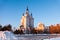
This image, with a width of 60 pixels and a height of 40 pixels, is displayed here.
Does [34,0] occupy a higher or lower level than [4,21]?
higher

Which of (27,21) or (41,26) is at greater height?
(27,21)

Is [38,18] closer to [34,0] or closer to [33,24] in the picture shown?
[33,24]

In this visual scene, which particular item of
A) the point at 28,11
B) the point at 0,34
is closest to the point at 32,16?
the point at 28,11

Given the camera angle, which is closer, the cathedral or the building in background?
the cathedral

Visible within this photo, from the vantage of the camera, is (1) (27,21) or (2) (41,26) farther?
(2) (41,26)

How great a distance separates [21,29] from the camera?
7777 mm

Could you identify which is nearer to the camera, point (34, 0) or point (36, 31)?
point (34, 0)

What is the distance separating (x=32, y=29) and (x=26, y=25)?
1.24 feet

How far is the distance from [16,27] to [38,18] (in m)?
1.13

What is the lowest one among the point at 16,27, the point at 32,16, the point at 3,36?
the point at 3,36

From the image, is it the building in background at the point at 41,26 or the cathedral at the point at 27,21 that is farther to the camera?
the building in background at the point at 41,26

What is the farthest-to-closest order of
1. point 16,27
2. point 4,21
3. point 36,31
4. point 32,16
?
point 36,31 → point 32,16 → point 16,27 → point 4,21

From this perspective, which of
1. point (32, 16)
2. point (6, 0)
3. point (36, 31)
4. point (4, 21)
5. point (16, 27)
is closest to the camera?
point (6, 0)

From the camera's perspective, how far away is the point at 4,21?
6535mm
